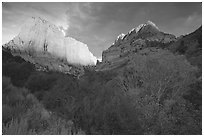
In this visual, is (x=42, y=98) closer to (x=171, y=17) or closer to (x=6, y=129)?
(x=6, y=129)

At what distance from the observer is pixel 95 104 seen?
9148 millimetres

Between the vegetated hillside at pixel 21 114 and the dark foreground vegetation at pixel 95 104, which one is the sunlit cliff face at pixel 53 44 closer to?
the dark foreground vegetation at pixel 95 104

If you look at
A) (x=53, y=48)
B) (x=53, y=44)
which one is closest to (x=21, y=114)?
(x=53, y=44)

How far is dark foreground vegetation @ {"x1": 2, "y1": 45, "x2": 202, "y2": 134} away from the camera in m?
6.62

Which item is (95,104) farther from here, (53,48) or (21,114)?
(53,48)

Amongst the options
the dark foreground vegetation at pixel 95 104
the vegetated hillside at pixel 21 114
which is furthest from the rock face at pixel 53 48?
the vegetated hillside at pixel 21 114

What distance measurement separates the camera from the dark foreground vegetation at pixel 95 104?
662cm

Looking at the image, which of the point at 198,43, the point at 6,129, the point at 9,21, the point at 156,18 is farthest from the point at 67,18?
the point at 198,43

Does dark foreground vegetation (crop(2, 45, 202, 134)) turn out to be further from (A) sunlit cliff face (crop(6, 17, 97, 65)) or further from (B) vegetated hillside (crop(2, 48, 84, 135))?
(A) sunlit cliff face (crop(6, 17, 97, 65))

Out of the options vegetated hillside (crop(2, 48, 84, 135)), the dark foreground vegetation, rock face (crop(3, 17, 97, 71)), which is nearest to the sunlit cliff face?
rock face (crop(3, 17, 97, 71))

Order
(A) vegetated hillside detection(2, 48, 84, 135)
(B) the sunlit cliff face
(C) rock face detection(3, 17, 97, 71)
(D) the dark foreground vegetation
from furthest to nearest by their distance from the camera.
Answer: (C) rock face detection(3, 17, 97, 71), (B) the sunlit cliff face, (D) the dark foreground vegetation, (A) vegetated hillside detection(2, 48, 84, 135)

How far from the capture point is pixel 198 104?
13172mm

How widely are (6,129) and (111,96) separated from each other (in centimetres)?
512

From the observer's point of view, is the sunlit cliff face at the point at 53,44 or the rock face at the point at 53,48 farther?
the rock face at the point at 53,48
